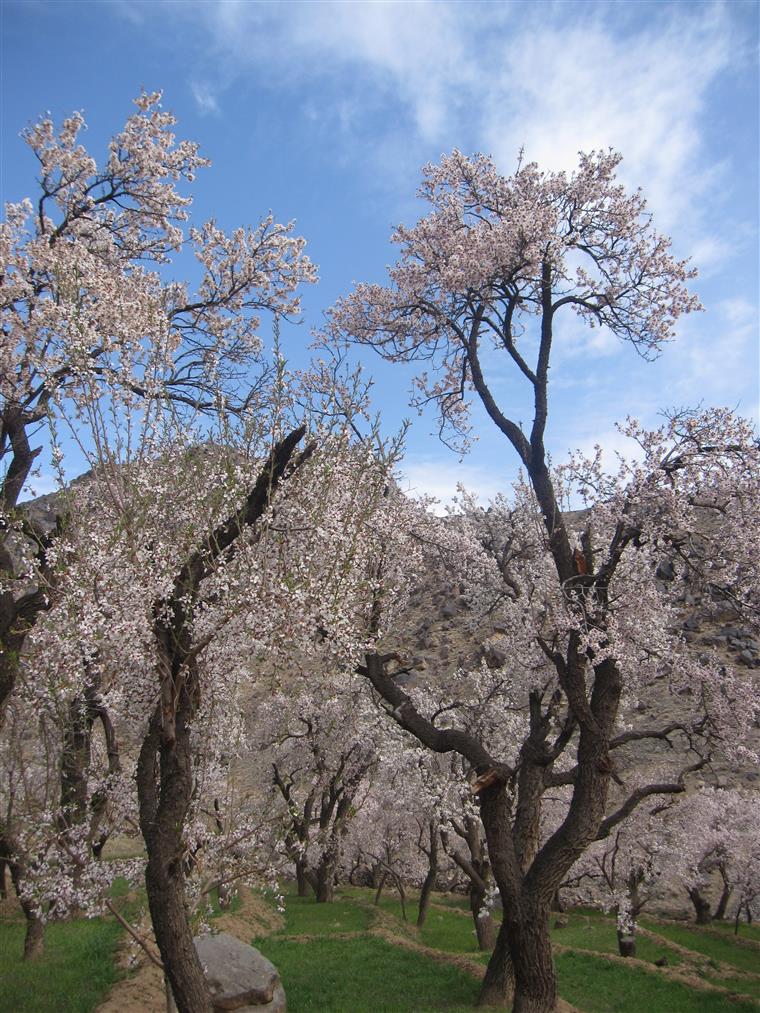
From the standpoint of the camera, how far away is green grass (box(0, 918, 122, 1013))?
41.9ft

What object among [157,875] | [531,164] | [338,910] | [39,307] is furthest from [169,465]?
[338,910]

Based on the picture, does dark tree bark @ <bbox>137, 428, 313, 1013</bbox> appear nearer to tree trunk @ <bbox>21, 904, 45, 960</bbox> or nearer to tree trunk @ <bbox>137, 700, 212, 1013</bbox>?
tree trunk @ <bbox>137, 700, 212, 1013</bbox>

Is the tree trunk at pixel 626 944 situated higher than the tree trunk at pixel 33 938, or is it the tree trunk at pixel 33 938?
the tree trunk at pixel 33 938

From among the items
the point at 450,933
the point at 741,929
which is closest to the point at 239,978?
the point at 450,933

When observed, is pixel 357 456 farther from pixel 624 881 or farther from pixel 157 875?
pixel 624 881

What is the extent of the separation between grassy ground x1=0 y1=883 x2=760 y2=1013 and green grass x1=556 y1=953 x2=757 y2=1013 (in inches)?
1.5

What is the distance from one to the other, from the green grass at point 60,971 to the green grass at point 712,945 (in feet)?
85.6

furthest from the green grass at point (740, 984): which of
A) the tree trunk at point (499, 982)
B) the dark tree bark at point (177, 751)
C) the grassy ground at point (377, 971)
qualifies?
the dark tree bark at point (177, 751)

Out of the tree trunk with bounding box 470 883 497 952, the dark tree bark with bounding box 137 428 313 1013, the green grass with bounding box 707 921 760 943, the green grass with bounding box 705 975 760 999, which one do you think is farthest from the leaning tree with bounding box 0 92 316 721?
the green grass with bounding box 707 921 760 943

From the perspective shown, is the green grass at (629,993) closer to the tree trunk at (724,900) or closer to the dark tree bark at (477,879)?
the dark tree bark at (477,879)

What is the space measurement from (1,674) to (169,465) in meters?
4.41

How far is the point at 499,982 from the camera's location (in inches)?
555

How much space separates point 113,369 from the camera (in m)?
9.98

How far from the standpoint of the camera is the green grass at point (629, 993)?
1827 cm
